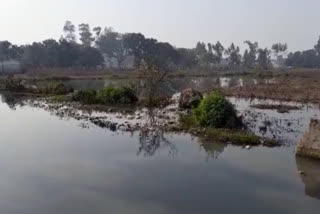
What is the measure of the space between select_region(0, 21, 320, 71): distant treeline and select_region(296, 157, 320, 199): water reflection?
180 feet

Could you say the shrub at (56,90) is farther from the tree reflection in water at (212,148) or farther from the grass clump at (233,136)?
the tree reflection in water at (212,148)

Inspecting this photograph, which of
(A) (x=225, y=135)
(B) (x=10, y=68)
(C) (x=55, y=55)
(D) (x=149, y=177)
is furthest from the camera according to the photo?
(C) (x=55, y=55)

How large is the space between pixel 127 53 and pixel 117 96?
2952 inches

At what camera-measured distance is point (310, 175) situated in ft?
38.3

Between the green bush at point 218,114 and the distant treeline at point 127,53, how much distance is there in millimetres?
49423

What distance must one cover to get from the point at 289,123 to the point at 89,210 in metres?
12.6

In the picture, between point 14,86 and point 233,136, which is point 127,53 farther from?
point 233,136

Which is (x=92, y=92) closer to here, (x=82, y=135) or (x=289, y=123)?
(x=82, y=135)

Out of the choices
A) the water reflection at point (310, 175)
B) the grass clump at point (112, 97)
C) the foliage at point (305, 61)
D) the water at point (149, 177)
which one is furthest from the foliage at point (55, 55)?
the water reflection at point (310, 175)

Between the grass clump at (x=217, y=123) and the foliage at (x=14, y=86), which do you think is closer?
the grass clump at (x=217, y=123)

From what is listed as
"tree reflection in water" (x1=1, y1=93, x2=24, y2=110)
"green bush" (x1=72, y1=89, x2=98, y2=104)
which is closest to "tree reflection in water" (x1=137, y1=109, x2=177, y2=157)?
"green bush" (x1=72, y1=89, x2=98, y2=104)

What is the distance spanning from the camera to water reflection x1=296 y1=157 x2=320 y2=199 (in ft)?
34.3

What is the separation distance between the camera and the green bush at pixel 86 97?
90.9ft

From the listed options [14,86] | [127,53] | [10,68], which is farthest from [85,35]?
[14,86]
